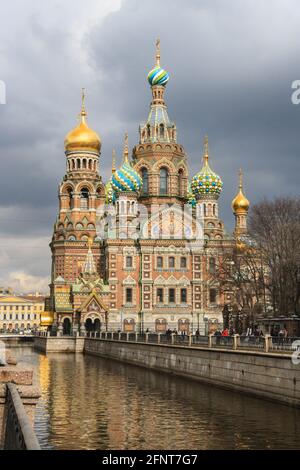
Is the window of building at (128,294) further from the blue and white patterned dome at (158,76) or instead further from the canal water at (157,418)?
the canal water at (157,418)

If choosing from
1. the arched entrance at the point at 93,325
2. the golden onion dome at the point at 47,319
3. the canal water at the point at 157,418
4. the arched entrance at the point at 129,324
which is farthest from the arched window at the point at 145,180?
the canal water at the point at 157,418

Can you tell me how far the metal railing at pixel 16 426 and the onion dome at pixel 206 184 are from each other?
67.1 meters

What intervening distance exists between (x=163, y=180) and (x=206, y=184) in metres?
4.81

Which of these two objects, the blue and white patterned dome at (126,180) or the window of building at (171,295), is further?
the blue and white patterned dome at (126,180)

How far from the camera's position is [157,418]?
22.8m

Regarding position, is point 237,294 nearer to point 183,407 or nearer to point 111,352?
point 111,352

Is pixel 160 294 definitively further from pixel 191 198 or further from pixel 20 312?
pixel 20 312

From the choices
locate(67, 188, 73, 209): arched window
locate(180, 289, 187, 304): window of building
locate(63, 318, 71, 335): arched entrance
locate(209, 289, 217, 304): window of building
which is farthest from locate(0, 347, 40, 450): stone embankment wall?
locate(67, 188, 73, 209): arched window

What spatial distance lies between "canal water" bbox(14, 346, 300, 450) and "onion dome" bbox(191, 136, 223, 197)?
4684 cm

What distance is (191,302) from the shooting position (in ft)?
242

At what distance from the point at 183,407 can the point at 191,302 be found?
48590 mm

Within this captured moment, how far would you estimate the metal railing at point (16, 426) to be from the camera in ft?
31.8

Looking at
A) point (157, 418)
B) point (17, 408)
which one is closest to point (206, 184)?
point (157, 418)

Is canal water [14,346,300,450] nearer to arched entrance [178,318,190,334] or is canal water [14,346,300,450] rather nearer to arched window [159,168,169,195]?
arched entrance [178,318,190,334]
